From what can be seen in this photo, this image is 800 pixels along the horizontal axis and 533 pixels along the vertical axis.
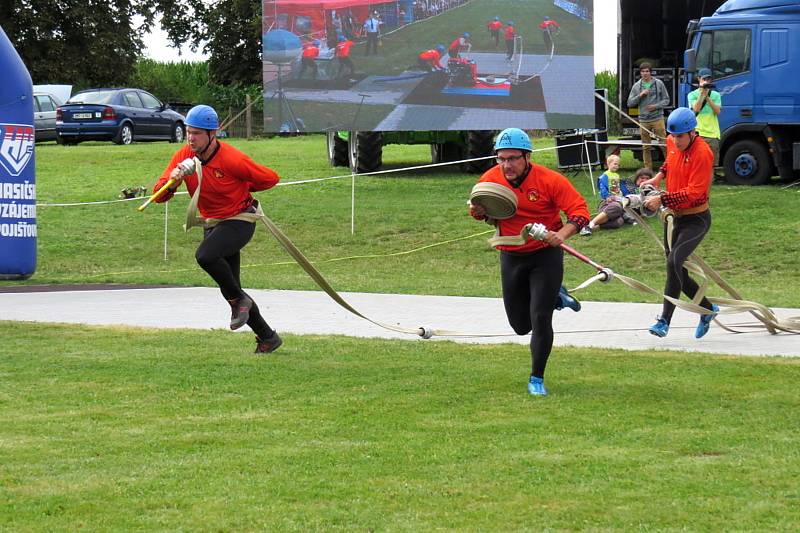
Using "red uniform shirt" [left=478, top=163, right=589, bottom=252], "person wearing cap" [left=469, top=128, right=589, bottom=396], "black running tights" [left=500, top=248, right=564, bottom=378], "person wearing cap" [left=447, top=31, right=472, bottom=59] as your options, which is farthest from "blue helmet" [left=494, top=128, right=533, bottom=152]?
"person wearing cap" [left=447, top=31, right=472, bottom=59]

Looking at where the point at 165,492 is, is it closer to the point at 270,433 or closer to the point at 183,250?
the point at 270,433

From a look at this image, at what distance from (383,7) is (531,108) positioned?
3.14 m

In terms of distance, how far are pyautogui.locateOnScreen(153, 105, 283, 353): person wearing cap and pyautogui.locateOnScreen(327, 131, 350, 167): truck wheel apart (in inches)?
623

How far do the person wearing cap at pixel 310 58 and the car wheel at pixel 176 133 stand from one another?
1399 centimetres

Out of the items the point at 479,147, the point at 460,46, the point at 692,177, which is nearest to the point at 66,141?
the point at 479,147

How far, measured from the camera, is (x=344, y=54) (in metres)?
23.0

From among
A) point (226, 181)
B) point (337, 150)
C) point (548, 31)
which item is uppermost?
point (548, 31)

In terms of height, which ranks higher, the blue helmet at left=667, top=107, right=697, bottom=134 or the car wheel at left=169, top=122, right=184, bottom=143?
the blue helmet at left=667, top=107, right=697, bottom=134

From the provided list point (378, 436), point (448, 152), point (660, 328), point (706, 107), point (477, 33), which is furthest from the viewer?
point (448, 152)

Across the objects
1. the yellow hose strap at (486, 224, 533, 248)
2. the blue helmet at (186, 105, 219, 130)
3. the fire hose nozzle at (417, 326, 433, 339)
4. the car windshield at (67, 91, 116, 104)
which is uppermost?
the car windshield at (67, 91, 116, 104)

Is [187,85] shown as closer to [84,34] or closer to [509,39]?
[84,34]

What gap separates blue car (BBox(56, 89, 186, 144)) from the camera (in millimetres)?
33453

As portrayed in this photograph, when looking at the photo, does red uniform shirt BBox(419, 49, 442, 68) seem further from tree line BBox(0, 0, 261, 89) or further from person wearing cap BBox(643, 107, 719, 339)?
tree line BBox(0, 0, 261, 89)

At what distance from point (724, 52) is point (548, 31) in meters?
3.06
